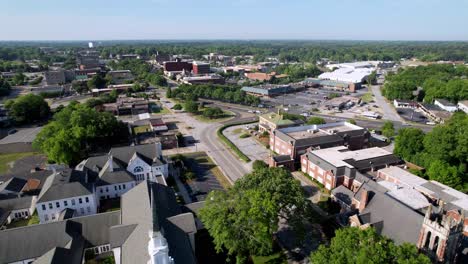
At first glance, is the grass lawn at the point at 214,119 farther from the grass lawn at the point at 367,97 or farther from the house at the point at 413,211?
the grass lawn at the point at 367,97

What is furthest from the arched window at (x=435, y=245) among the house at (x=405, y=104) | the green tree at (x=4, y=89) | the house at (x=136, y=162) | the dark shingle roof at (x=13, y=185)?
the green tree at (x=4, y=89)

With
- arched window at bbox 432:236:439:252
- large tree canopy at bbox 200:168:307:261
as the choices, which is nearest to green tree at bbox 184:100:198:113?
large tree canopy at bbox 200:168:307:261

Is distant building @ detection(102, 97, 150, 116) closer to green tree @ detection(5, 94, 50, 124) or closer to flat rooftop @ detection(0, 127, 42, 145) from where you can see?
green tree @ detection(5, 94, 50, 124)

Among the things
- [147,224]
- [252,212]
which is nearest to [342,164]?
[252,212]

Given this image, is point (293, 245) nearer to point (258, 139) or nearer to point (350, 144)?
point (350, 144)

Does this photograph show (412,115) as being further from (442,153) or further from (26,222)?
(26,222)

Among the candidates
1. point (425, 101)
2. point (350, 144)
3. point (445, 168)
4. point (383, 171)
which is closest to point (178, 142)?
point (350, 144)
